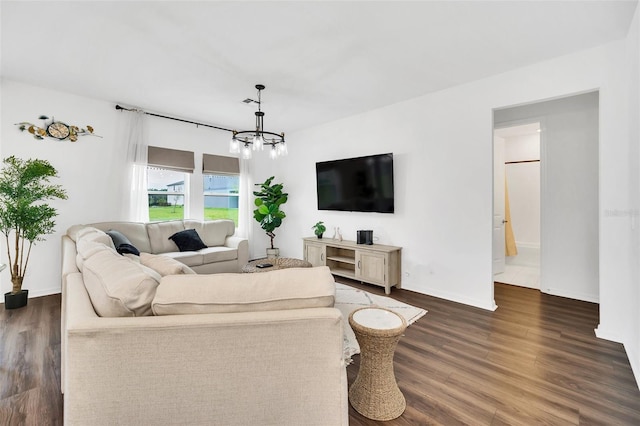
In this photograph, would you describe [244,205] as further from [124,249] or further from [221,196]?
[124,249]

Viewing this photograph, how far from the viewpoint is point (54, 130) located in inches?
144

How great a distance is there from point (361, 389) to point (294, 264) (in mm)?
1981

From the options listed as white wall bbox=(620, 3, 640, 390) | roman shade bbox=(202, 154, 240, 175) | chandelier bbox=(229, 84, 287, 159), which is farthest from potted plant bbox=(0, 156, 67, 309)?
Answer: white wall bbox=(620, 3, 640, 390)

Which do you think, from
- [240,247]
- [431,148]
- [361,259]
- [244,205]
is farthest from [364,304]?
[244,205]

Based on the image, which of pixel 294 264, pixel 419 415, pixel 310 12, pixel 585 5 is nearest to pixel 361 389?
pixel 419 415

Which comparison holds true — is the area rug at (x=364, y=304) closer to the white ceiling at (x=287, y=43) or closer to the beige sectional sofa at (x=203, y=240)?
the beige sectional sofa at (x=203, y=240)

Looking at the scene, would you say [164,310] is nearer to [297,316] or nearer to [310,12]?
[297,316]

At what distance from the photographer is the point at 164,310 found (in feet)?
3.80

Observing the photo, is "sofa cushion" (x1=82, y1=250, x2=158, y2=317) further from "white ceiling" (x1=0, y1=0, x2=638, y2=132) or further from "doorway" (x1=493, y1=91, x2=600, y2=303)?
"doorway" (x1=493, y1=91, x2=600, y2=303)

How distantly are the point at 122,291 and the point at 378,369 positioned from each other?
A: 133cm

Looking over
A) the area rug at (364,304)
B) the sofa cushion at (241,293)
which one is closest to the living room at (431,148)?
the area rug at (364,304)

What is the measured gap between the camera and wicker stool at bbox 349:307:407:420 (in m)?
1.58

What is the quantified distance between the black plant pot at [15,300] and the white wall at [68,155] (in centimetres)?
36

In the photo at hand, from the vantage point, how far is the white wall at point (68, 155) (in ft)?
11.3
